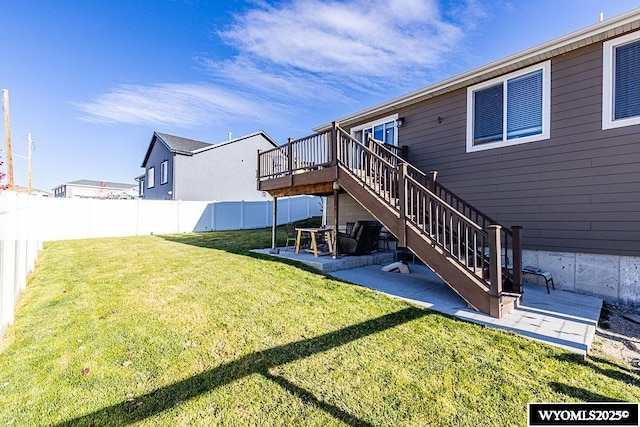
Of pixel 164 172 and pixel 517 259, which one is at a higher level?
pixel 164 172

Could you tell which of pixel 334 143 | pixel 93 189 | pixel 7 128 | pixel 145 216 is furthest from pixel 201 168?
pixel 93 189

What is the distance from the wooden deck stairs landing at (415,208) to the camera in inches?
163

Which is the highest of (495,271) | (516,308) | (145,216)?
(145,216)

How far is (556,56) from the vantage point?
5.42 meters

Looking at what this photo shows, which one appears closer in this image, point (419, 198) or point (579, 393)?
point (579, 393)

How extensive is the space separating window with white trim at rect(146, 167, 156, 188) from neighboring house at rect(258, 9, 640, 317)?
1871 centimetres

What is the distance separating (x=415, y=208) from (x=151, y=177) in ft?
73.0

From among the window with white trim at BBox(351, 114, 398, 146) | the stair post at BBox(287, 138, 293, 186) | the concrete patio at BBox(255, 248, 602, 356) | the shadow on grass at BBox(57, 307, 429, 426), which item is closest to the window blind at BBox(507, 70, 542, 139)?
the window with white trim at BBox(351, 114, 398, 146)

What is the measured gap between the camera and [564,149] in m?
5.34

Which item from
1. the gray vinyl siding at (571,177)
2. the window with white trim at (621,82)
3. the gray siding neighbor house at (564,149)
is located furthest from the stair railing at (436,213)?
the window with white trim at (621,82)

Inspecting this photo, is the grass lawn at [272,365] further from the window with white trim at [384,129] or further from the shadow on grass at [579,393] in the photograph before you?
the window with white trim at [384,129]

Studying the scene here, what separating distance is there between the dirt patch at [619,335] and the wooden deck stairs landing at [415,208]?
970mm

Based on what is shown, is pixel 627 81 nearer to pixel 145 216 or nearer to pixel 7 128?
pixel 145 216

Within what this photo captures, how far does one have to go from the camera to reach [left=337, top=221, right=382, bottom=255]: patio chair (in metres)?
7.27
